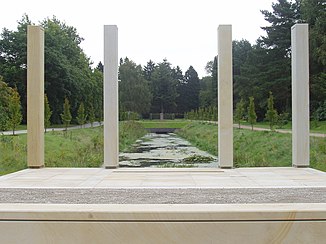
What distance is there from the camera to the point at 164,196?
15.8 ft

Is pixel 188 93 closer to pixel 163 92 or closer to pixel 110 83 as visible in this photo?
pixel 163 92

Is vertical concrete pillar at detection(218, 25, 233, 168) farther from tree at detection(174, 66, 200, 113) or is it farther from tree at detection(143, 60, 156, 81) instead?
tree at detection(143, 60, 156, 81)

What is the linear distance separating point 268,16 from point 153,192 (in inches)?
1016

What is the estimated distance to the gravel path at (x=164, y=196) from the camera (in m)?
4.48

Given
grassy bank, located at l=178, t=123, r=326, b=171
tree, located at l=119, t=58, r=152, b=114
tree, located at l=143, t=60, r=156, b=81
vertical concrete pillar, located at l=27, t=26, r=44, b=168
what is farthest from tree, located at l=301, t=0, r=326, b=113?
tree, located at l=143, t=60, r=156, b=81

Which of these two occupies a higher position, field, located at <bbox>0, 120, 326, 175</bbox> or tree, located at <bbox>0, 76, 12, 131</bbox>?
tree, located at <bbox>0, 76, 12, 131</bbox>

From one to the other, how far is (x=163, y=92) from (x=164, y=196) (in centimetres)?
5014

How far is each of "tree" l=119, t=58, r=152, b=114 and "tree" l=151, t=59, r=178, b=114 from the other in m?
7.33

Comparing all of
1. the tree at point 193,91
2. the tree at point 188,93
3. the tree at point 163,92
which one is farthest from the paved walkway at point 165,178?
the tree at point 193,91

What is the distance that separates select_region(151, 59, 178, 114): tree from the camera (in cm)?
5412

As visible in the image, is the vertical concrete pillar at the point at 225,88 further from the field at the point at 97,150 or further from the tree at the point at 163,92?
the tree at the point at 163,92

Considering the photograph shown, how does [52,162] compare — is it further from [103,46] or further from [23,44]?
[23,44]

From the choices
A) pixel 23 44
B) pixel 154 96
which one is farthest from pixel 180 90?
pixel 23 44

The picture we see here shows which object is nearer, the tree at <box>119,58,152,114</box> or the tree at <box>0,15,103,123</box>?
the tree at <box>0,15,103,123</box>
